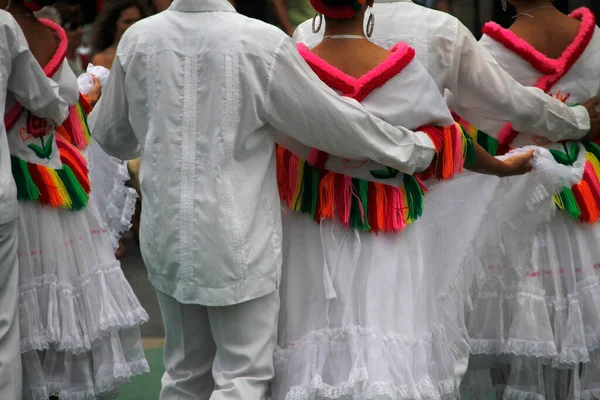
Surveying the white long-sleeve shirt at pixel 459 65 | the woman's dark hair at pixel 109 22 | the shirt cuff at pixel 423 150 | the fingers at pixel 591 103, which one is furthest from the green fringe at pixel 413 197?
the woman's dark hair at pixel 109 22

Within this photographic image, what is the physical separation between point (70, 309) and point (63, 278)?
0.13m

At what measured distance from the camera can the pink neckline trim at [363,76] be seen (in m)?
3.63

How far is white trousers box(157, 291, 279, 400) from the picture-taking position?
11.5 feet

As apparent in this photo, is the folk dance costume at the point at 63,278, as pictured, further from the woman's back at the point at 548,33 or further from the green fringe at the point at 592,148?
the green fringe at the point at 592,148

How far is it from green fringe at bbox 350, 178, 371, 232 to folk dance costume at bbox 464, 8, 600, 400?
909mm

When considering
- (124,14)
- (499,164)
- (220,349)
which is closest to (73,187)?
(220,349)

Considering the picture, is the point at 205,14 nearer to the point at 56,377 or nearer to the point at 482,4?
the point at 56,377

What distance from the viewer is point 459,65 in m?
4.18

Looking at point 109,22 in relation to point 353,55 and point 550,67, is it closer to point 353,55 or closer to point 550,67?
point 550,67

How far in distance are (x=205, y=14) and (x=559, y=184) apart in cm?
153

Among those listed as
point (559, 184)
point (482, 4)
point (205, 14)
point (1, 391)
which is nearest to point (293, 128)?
point (205, 14)

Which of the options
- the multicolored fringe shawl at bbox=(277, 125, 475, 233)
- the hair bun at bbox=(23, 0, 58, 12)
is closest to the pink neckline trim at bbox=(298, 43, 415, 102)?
the multicolored fringe shawl at bbox=(277, 125, 475, 233)

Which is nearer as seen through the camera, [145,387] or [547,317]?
[547,317]

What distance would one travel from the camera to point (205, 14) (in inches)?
139
